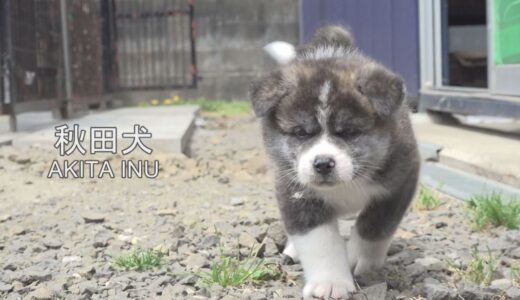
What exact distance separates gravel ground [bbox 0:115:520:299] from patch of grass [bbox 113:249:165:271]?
0.11 feet

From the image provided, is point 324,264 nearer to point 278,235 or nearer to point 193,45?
point 278,235

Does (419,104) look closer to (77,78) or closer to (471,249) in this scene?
(77,78)

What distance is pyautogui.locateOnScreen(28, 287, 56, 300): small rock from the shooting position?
247 centimetres

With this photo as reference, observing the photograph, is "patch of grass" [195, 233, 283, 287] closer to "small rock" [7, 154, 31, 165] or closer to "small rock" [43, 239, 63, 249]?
"small rock" [43, 239, 63, 249]

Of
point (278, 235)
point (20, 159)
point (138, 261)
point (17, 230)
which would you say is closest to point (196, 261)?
point (138, 261)

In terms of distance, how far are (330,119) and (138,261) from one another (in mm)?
901

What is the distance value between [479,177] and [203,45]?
7.97 metres

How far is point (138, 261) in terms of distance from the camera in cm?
279

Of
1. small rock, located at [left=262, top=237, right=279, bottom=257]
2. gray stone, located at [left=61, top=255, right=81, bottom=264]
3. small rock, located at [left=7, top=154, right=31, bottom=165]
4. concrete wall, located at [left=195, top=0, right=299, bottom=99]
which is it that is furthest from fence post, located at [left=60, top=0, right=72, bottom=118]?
small rock, located at [left=262, top=237, right=279, bottom=257]

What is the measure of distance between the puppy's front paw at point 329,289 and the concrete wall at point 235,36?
30.8 ft

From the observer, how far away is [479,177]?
4.50 metres

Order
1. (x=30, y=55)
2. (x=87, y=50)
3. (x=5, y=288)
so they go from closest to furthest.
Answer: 1. (x=5, y=288)
2. (x=30, y=55)
3. (x=87, y=50)

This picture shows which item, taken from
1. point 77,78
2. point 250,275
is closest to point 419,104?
point 77,78

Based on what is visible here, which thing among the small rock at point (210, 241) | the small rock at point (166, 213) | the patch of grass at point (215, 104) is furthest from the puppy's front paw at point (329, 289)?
the patch of grass at point (215, 104)
